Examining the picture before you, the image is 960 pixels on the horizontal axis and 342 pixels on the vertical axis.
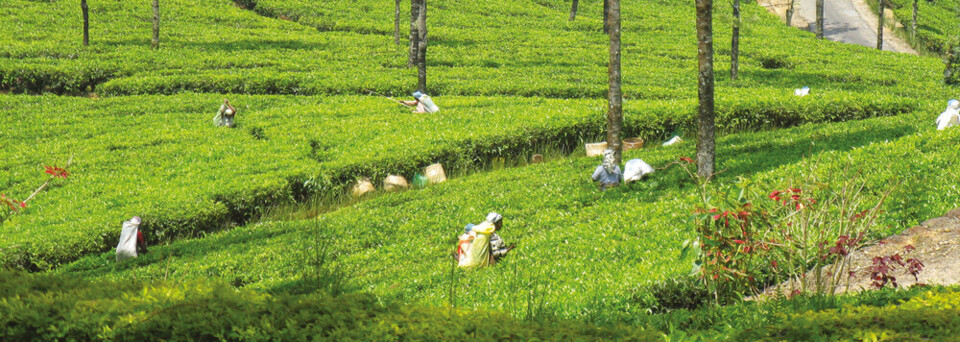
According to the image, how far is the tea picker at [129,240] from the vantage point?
1191 cm

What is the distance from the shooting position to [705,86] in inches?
469

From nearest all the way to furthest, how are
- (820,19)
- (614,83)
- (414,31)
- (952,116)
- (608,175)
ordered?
(608,175) → (614,83) → (952,116) → (414,31) → (820,19)

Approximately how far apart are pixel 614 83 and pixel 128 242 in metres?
9.52

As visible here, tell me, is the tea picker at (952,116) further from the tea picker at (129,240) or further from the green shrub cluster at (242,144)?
the tea picker at (129,240)

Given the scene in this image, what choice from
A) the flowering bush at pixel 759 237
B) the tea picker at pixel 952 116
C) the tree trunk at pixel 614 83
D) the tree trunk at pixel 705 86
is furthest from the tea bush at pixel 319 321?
the tea picker at pixel 952 116

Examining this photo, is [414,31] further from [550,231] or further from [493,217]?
[550,231]

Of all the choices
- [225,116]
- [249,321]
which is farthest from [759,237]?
[225,116]

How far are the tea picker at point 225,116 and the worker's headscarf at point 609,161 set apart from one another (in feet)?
37.0

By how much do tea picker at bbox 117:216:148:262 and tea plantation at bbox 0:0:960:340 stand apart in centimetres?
33

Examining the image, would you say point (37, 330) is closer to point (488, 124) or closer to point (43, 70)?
point (488, 124)

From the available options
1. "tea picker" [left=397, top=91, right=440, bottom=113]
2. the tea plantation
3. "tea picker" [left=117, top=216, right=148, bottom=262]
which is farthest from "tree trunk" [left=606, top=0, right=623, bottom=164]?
"tea picker" [left=117, top=216, right=148, bottom=262]

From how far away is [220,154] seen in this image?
1708 cm

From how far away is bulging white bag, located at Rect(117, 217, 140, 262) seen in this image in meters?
11.9

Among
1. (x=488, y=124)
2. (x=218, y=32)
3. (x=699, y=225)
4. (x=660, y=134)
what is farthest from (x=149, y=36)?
(x=699, y=225)
